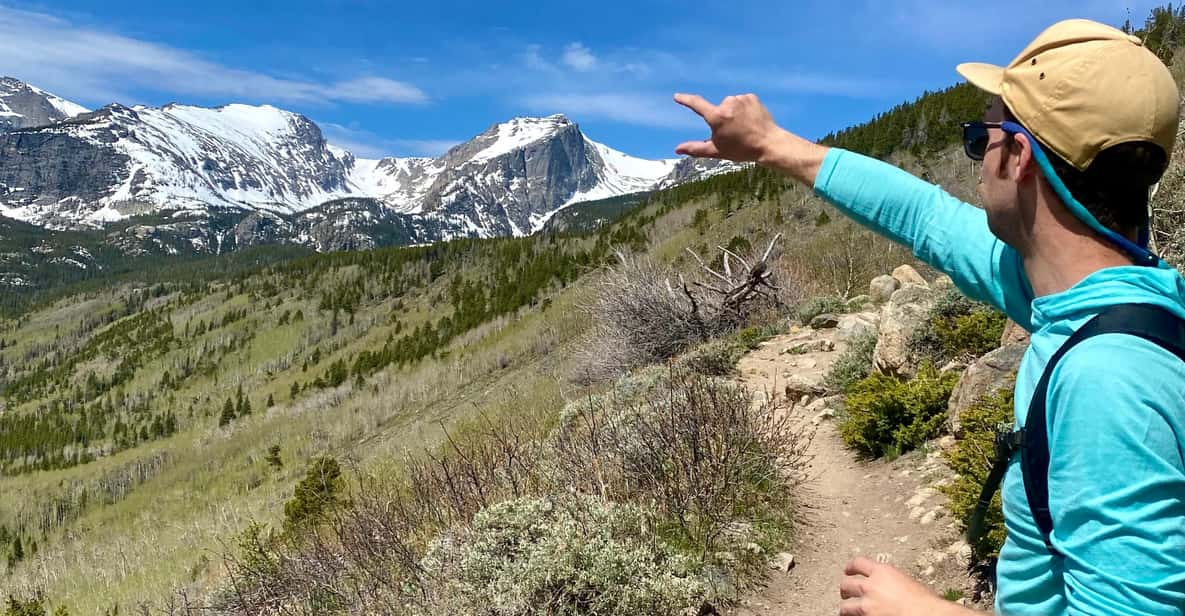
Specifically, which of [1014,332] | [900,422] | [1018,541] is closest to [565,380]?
[900,422]

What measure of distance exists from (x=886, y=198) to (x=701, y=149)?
50cm

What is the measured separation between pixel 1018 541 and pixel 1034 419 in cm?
28

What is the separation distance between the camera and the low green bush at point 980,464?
12.6 feet

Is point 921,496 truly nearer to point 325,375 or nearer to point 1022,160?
point 1022,160

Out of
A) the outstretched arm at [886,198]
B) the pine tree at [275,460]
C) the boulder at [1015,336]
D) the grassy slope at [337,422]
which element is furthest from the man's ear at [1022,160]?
the pine tree at [275,460]

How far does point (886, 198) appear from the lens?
1829 mm

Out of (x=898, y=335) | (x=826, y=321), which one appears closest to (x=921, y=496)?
(x=898, y=335)

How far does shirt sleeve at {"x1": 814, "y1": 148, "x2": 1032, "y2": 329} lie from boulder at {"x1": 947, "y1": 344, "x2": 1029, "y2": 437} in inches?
146

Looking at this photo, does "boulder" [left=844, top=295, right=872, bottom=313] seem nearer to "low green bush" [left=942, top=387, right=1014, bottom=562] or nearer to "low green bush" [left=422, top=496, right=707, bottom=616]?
"low green bush" [left=942, top=387, right=1014, bottom=562]

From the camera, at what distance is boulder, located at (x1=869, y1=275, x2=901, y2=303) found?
12.1 m

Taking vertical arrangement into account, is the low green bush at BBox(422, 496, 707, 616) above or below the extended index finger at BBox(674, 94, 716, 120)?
below

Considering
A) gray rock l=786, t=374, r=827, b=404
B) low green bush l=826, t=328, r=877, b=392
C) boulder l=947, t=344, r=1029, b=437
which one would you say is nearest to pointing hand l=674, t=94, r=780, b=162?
boulder l=947, t=344, r=1029, b=437

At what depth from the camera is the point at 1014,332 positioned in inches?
222

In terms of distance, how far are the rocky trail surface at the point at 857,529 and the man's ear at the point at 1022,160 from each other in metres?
3.51
